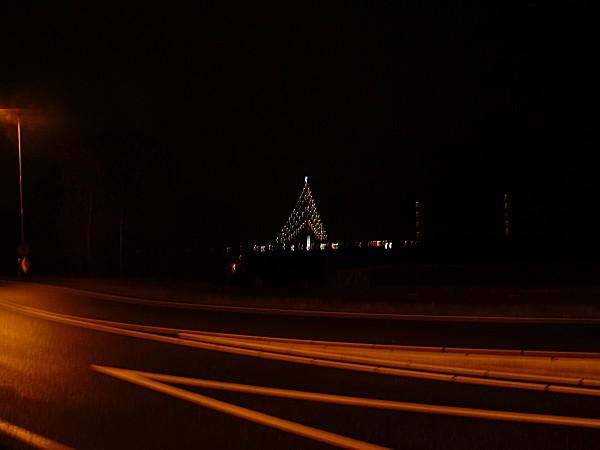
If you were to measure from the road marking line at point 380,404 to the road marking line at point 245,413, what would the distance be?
26 centimetres

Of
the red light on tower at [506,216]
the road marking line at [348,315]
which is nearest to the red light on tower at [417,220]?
the red light on tower at [506,216]

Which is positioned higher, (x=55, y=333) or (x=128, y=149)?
(x=128, y=149)

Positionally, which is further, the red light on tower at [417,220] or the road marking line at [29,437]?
the red light on tower at [417,220]

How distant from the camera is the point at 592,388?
355 inches

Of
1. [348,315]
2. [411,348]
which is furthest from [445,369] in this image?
[348,315]

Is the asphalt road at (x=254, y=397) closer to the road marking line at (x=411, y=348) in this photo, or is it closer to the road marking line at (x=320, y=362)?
the road marking line at (x=320, y=362)

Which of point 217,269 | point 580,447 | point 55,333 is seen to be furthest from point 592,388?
point 217,269

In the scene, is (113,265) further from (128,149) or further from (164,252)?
(128,149)

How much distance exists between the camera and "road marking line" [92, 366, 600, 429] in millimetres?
7477

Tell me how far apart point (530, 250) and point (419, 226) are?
857 inches

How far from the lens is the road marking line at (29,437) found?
6902mm

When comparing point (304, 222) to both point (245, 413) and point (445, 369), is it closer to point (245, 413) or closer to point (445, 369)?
point (445, 369)

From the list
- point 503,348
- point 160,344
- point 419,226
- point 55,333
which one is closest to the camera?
point 503,348

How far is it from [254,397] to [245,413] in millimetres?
814
